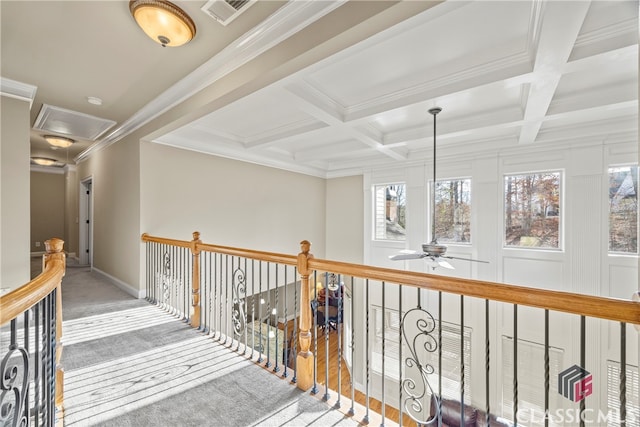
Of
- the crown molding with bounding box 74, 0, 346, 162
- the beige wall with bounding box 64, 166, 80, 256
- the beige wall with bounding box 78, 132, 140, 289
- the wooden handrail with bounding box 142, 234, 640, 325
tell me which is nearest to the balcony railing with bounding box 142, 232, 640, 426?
the wooden handrail with bounding box 142, 234, 640, 325

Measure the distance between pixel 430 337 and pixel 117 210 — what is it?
16.7 feet

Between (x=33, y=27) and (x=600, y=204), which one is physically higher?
(x=33, y=27)

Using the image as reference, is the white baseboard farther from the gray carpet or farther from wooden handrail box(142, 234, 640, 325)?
wooden handrail box(142, 234, 640, 325)

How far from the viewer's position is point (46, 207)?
7.69 metres

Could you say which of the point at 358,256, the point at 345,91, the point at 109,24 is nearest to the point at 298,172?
the point at 358,256

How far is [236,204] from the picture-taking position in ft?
17.7

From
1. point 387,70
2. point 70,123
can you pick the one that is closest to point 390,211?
point 387,70

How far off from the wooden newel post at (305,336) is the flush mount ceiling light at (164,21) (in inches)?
72.9

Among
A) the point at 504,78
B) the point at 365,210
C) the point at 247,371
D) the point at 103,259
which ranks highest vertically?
the point at 504,78

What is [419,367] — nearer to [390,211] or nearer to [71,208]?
[390,211]

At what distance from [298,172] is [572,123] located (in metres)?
4.95

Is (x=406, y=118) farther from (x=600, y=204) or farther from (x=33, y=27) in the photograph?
(x=33, y=27)

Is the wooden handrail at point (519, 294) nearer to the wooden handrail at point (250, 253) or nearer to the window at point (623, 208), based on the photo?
the wooden handrail at point (250, 253)

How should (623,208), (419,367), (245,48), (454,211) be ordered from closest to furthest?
1. (419,367)
2. (245,48)
3. (623,208)
4. (454,211)
